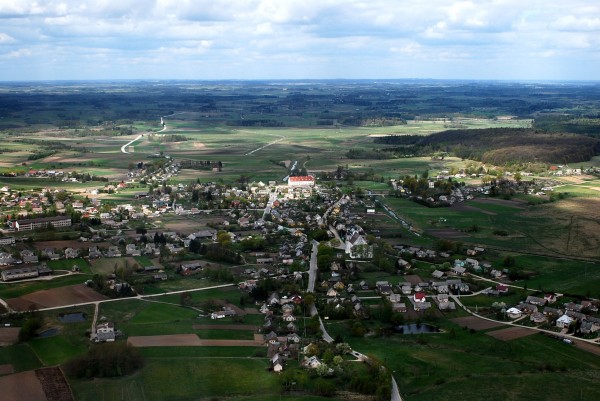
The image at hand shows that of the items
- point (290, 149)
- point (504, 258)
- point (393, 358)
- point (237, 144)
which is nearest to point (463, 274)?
point (504, 258)

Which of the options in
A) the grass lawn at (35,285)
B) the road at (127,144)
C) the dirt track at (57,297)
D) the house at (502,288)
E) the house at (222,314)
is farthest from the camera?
the road at (127,144)

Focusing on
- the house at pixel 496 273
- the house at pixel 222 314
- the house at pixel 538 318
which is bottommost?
the house at pixel 496 273

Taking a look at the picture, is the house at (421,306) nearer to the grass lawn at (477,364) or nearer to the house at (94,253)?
the grass lawn at (477,364)

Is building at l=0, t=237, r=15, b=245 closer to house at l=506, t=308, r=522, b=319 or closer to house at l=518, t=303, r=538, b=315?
house at l=506, t=308, r=522, b=319

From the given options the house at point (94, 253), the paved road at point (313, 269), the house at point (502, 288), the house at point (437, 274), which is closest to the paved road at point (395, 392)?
the paved road at point (313, 269)

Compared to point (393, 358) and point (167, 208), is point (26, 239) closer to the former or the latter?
point (167, 208)
